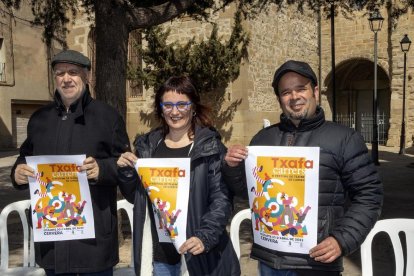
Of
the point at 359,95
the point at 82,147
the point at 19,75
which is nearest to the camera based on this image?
the point at 82,147

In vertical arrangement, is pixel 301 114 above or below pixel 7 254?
above

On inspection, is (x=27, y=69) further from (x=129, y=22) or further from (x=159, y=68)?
(x=129, y=22)

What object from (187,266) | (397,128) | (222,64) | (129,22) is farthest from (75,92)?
(397,128)

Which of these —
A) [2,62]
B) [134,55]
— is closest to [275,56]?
[134,55]

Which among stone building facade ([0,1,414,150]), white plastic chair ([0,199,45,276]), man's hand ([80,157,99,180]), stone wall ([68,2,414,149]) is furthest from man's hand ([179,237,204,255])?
stone building facade ([0,1,414,150])

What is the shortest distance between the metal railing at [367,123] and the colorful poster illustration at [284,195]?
19.8 m

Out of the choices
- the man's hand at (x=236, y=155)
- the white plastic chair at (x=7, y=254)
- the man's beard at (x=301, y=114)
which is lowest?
the white plastic chair at (x=7, y=254)

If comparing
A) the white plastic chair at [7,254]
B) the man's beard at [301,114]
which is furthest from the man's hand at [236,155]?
the white plastic chair at [7,254]

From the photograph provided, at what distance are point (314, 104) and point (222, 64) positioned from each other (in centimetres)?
1178

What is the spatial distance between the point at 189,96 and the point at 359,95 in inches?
918

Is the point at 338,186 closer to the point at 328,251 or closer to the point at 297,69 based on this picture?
the point at 328,251

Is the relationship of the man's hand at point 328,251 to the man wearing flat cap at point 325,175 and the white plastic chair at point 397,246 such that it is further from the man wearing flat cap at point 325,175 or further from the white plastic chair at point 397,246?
the white plastic chair at point 397,246

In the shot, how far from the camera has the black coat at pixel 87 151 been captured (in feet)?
7.95

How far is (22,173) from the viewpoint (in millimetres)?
2525
